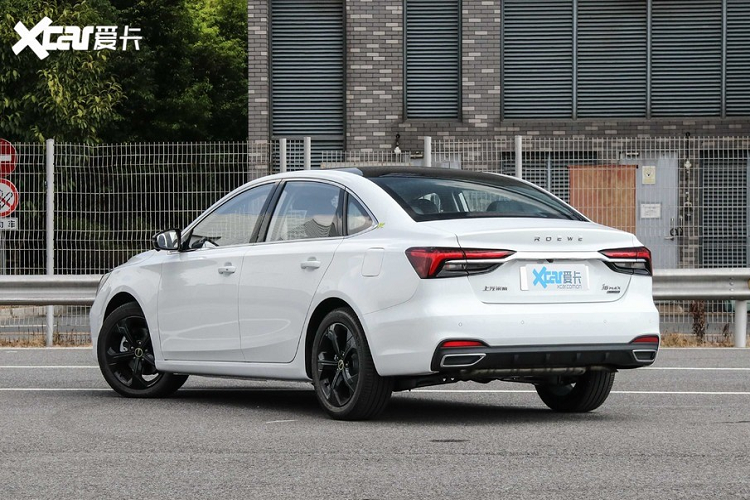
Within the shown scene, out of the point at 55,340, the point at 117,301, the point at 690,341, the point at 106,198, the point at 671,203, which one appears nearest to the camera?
the point at 117,301

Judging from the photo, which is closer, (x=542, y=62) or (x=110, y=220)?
(x=110, y=220)

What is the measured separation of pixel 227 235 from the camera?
9.73m

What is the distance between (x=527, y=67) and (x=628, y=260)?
668 inches

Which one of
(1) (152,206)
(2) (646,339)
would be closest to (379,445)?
(2) (646,339)

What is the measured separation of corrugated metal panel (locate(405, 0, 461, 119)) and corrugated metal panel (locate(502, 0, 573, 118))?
0.89m

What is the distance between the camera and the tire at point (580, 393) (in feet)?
29.1

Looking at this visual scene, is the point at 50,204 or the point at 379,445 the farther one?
the point at 50,204

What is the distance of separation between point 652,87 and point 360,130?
514 centimetres

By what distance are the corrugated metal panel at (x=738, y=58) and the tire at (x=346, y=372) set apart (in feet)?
58.8

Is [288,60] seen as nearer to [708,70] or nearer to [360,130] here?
[360,130]

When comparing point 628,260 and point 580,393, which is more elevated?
point 628,260

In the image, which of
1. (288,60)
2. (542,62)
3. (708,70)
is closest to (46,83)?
(288,60)

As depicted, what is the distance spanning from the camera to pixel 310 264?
28.3ft

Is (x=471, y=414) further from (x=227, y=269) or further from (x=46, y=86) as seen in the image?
(x=46, y=86)
